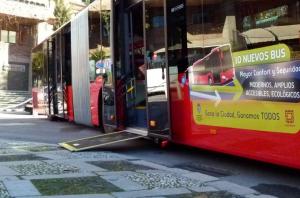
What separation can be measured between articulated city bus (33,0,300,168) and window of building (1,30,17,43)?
110ft

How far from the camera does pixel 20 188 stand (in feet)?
20.4

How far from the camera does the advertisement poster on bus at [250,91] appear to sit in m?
6.39

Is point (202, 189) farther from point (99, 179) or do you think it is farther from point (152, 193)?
point (99, 179)

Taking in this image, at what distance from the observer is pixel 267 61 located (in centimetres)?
670

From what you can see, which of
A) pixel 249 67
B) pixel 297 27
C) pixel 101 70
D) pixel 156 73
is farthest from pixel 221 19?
pixel 101 70

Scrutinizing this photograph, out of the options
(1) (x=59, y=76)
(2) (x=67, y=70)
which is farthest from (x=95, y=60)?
(1) (x=59, y=76)

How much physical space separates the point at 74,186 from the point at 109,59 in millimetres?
6026

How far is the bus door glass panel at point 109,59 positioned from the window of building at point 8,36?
34.7 m

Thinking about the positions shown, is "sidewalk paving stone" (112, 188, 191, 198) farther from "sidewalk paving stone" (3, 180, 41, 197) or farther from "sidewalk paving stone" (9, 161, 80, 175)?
"sidewalk paving stone" (9, 161, 80, 175)

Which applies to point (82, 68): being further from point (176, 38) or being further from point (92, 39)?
point (176, 38)

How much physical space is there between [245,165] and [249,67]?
197cm

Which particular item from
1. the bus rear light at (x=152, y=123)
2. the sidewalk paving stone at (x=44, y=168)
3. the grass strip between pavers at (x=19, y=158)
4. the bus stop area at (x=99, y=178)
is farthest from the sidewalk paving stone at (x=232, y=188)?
the grass strip between pavers at (x=19, y=158)

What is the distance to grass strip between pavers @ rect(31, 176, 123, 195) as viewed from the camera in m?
6.14

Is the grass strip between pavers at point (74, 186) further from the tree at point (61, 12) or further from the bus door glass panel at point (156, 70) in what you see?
the tree at point (61, 12)
